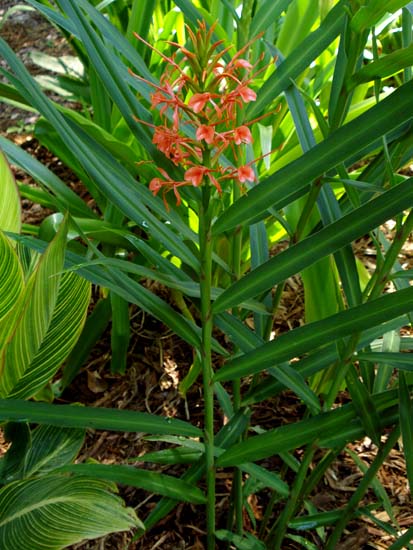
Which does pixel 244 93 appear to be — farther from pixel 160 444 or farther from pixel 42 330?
pixel 160 444

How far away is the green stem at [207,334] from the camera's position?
0.72 m

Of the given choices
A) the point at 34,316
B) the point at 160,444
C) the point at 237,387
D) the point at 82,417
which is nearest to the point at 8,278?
the point at 34,316

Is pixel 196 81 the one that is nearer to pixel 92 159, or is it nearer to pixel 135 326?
pixel 92 159

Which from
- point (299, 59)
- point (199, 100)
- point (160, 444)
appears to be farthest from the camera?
point (160, 444)

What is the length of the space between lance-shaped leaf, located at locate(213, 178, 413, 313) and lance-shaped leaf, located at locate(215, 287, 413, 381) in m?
0.07

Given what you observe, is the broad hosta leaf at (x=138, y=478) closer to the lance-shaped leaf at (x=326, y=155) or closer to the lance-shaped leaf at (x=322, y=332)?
the lance-shaped leaf at (x=322, y=332)

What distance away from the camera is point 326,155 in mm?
645

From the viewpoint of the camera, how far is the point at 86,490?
3.16 ft

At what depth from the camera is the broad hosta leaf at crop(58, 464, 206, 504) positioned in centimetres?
88

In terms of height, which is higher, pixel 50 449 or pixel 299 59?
pixel 299 59

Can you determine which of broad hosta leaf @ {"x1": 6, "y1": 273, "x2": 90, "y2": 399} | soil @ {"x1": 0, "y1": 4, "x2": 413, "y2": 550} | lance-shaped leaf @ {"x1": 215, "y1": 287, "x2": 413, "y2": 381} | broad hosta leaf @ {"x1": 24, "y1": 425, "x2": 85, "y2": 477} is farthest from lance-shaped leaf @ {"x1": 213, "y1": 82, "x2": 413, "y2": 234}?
soil @ {"x1": 0, "y1": 4, "x2": 413, "y2": 550}

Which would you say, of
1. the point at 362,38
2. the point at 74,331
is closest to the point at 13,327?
the point at 74,331

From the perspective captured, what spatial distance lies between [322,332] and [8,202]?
0.58 meters

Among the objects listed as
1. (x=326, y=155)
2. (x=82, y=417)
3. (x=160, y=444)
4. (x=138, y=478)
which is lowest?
(x=160, y=444)
